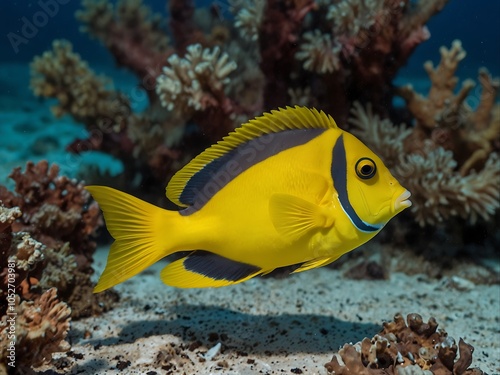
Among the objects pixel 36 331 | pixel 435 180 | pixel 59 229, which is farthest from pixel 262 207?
pixel 435 180

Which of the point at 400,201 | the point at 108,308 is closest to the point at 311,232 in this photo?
the point at 400,201

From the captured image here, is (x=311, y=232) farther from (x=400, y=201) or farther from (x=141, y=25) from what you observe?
(x=141, y=25)

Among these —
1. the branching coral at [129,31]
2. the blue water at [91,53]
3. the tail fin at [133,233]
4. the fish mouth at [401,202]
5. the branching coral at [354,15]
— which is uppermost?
the blue water at [91,53]

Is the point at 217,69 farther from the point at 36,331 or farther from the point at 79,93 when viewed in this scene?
the point at 36,331

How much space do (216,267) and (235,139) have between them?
758 millimetres

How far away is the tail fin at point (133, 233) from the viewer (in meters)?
2.50

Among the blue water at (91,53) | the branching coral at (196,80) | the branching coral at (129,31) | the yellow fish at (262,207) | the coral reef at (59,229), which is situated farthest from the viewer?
the blue water at (91,53)

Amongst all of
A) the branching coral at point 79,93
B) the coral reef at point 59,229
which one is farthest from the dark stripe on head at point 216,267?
the branching coral at point 79,93

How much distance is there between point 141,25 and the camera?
7445 millimetres

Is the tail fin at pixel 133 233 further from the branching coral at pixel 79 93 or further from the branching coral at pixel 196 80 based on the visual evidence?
the branching coral at pixel 79 93

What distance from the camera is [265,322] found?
141 inches

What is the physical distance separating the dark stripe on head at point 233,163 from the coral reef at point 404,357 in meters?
1.14

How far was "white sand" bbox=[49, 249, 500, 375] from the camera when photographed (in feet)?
9.43

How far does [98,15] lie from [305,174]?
662cm
